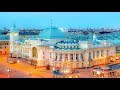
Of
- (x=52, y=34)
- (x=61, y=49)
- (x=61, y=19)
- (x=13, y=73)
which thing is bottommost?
(x=13, y=73)

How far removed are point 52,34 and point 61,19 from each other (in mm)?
253

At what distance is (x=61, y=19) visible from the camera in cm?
516

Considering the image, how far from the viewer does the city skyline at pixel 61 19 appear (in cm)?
515

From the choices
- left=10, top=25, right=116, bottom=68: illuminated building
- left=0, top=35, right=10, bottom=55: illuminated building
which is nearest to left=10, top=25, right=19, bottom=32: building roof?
left=10, top=25, right=116, bottom=68: illuminated building

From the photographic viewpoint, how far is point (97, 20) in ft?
17.0

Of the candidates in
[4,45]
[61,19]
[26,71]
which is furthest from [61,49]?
[4,45]

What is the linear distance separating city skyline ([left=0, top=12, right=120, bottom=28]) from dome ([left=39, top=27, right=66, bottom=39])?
71 mm

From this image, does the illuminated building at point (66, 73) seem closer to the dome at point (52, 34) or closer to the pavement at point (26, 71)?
the pavement at point (26, 71)

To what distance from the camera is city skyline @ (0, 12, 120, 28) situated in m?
5.15

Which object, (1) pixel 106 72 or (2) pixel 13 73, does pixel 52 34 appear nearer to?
(2) pixel 13 73

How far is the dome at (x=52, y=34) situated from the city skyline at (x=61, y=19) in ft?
0.23

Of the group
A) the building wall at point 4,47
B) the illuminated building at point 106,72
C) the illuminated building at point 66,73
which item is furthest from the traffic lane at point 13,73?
the illuminated building at point 106,72

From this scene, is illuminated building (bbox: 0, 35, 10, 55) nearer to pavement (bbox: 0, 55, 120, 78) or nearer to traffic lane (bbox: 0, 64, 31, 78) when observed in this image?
→ pavement (bbox: 0, 55, 120, 78)
